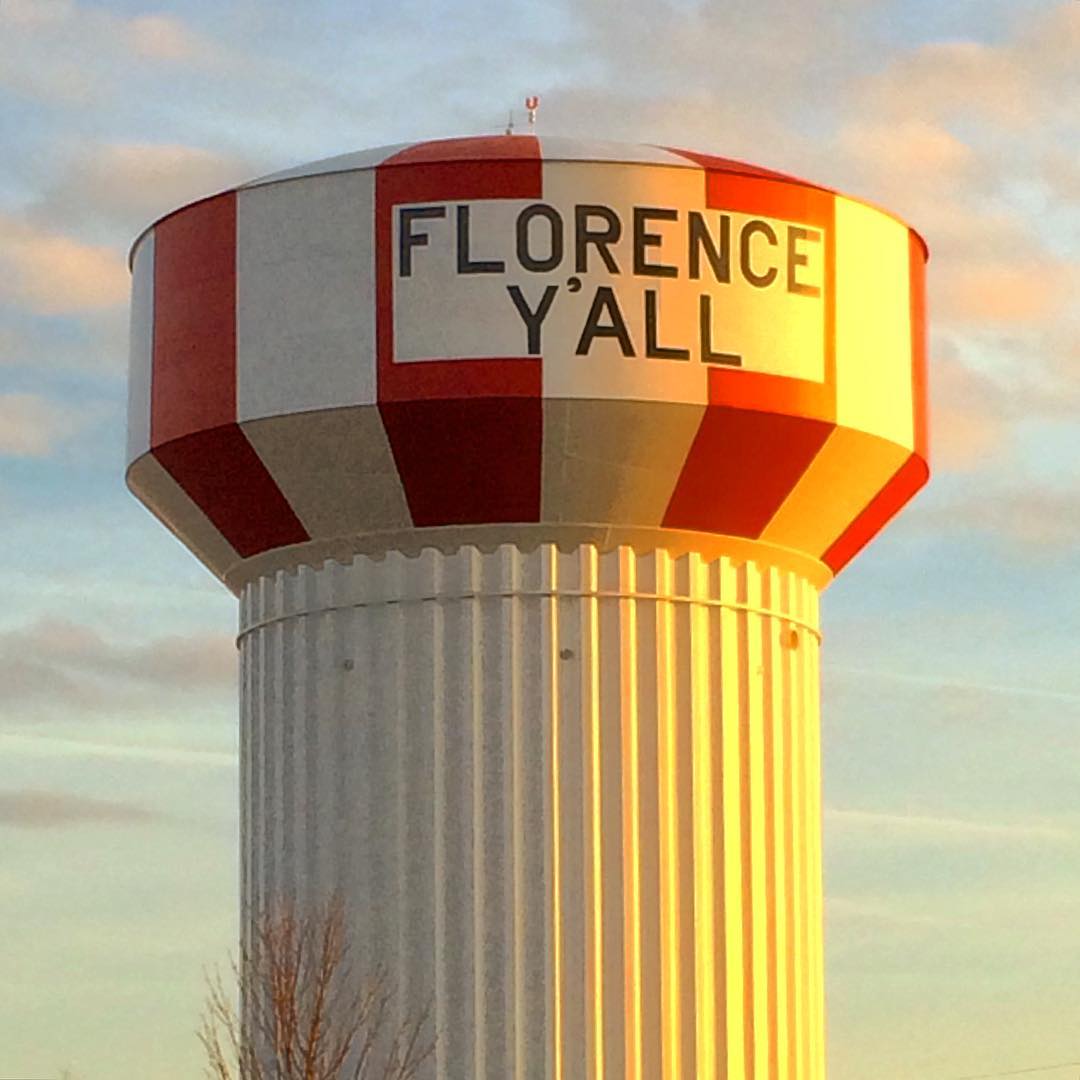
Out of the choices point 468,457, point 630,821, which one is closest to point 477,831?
point 630,821

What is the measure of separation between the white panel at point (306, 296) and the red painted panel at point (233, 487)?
374mm

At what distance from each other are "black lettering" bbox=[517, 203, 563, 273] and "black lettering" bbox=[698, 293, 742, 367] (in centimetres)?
109

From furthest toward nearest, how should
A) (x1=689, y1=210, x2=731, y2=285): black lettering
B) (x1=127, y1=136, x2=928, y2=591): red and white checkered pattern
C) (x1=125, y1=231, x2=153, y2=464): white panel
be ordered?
(x1=125, y1=231, x2=153, y2=464): white panel, (x1=689, y1=210, x2=731, y2=285): black lettering, (x1=127, y1=136, x2=928, y2=591): red and white checkered pattern

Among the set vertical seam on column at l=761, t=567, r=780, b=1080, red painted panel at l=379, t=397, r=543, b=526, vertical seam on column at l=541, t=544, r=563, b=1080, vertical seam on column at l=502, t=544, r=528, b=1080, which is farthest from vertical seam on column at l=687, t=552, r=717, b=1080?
red painted panel at l=379, t=397, r=543, b=526

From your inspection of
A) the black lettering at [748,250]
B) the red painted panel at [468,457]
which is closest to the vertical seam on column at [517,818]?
the red painted panel at [468,457]

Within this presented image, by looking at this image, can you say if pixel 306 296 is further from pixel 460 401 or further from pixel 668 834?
pixel 668 834

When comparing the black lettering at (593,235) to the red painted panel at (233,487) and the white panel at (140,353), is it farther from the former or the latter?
the white panel at (140,353)

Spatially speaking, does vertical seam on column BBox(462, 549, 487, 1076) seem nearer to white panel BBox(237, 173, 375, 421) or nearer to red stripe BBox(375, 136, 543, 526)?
red stripe BBox(375, 136, 543, 526)

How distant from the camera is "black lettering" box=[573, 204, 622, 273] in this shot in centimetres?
2602

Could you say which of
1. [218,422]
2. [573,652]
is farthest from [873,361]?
[218,422]

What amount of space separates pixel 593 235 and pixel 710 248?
86 cm

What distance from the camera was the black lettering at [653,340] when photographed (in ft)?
85.4

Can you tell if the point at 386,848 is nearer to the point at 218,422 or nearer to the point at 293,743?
the point at 293,743

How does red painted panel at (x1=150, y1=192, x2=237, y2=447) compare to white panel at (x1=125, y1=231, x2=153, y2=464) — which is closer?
red painted panel at (x1=150, y1=192, x2=237, y2=447)
